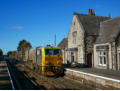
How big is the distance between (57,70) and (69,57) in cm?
1125

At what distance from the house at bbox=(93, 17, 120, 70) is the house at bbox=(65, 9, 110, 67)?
149 cm

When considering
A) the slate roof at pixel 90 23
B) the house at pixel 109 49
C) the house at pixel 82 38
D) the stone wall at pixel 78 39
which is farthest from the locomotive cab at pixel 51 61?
the slate roof at pixel 90 23

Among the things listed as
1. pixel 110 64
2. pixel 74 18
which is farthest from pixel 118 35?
pixel 74 18

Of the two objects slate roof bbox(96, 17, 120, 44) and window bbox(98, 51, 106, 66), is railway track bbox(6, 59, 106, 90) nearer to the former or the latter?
window bbox(98, 51, 106, 66)

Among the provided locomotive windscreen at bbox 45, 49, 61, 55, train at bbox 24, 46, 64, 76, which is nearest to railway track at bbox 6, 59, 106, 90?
train at bbox 24, 46, 64, 76

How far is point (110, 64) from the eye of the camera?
→ 1938 centimetres

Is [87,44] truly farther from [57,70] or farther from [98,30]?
[57,70]

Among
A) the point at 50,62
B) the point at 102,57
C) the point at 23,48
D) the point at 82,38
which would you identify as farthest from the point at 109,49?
the point at 23,48

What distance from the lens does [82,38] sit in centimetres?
2405

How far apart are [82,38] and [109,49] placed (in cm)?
553

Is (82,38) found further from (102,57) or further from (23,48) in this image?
(23,48)

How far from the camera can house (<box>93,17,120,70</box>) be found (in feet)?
61.1

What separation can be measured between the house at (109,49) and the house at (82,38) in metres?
1.49

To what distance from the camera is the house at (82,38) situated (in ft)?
78.6
